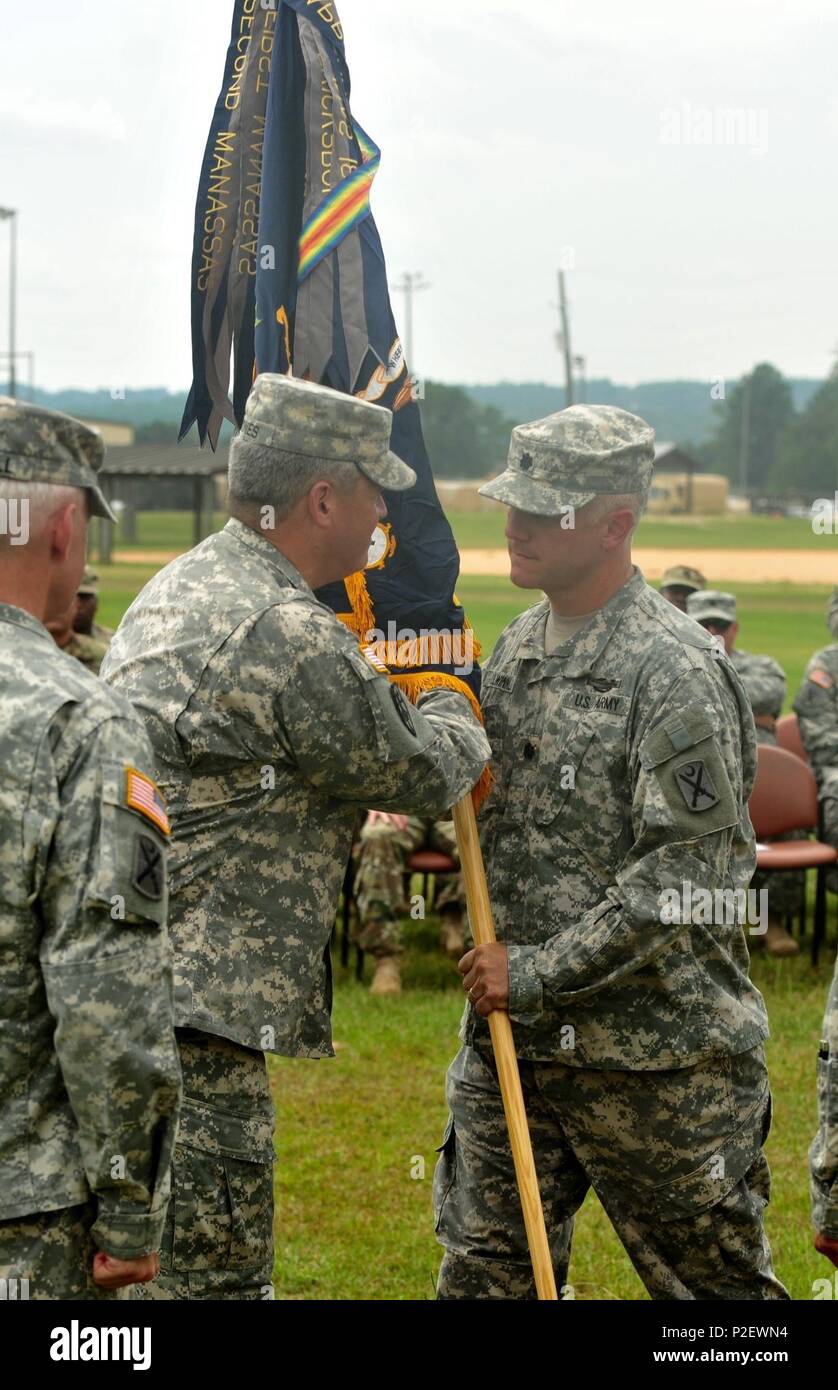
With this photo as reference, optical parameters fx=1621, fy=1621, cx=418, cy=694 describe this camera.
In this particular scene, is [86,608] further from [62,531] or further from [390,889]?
[62,531]

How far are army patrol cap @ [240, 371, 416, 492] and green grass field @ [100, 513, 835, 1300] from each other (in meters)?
2.95

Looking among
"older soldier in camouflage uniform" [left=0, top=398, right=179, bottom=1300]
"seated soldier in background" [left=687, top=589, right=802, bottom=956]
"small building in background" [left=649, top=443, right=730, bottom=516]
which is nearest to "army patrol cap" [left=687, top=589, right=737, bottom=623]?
"seated soldier in background" [left=687, top=589, right=802, bottom=956]

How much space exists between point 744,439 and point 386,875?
312 ft

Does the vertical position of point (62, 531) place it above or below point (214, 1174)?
above

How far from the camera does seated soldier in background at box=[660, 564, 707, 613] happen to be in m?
10.7

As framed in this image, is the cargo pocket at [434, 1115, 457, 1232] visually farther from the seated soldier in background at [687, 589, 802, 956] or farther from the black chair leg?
the seated soldier in background at [687, 589, 802, 956]

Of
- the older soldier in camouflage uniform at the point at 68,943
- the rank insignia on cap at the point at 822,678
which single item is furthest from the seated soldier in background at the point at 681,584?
the older soldier in camouflage uniform at the point at 68,943

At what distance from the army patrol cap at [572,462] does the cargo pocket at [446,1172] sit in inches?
61.8

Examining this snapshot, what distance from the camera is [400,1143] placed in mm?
6621

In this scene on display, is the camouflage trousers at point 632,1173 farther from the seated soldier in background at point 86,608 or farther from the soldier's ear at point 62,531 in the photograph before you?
the seated soldier in background at point 86,608

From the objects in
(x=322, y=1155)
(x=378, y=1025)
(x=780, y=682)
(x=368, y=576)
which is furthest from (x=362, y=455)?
(x=780, y=682)

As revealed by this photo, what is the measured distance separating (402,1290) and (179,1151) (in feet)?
7.30

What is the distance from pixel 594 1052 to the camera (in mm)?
3752

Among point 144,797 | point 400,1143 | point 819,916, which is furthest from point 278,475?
point 819,916
